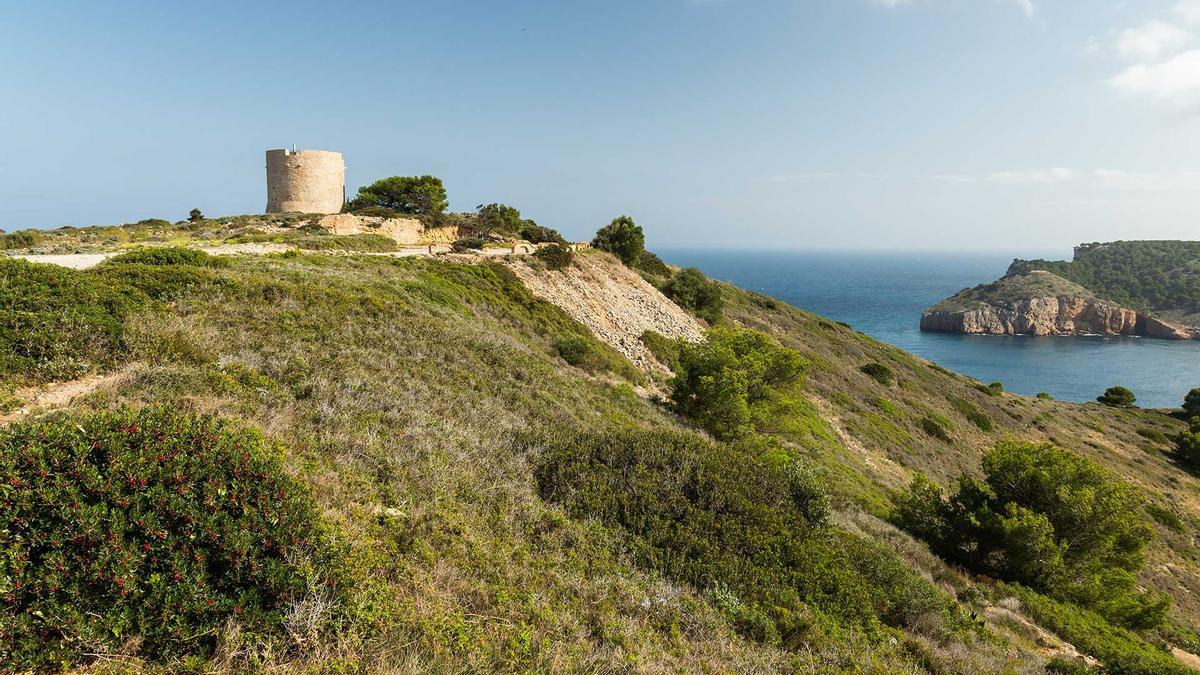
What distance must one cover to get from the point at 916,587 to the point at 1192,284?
146 meters

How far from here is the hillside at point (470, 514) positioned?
11.7ft

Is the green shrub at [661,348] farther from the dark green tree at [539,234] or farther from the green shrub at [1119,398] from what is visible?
the green shrub at [1119,398]

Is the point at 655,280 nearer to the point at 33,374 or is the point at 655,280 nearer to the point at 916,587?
the point at 916,587

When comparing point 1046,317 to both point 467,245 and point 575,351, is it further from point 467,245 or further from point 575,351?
point 575,351

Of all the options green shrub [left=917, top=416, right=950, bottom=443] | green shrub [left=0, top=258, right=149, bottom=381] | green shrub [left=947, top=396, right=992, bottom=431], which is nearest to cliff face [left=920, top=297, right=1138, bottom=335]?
green shrub [left=947, top=396, right=992, bottom=431]

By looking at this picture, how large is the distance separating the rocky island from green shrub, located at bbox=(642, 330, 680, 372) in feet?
283

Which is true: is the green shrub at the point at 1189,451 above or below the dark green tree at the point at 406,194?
below

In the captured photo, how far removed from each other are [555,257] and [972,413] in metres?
31.2

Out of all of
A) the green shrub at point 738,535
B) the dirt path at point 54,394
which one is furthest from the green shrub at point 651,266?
the dirt path at point 54,394

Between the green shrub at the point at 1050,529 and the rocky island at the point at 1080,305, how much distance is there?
90695mm

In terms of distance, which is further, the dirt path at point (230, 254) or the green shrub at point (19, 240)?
the green shrub at point (19, 240)

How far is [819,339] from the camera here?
128ft

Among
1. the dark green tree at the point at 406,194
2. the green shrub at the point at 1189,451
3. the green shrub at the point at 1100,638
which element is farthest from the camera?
the dark green tree at the point at 406,194

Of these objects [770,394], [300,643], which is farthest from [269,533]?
[770,394]
